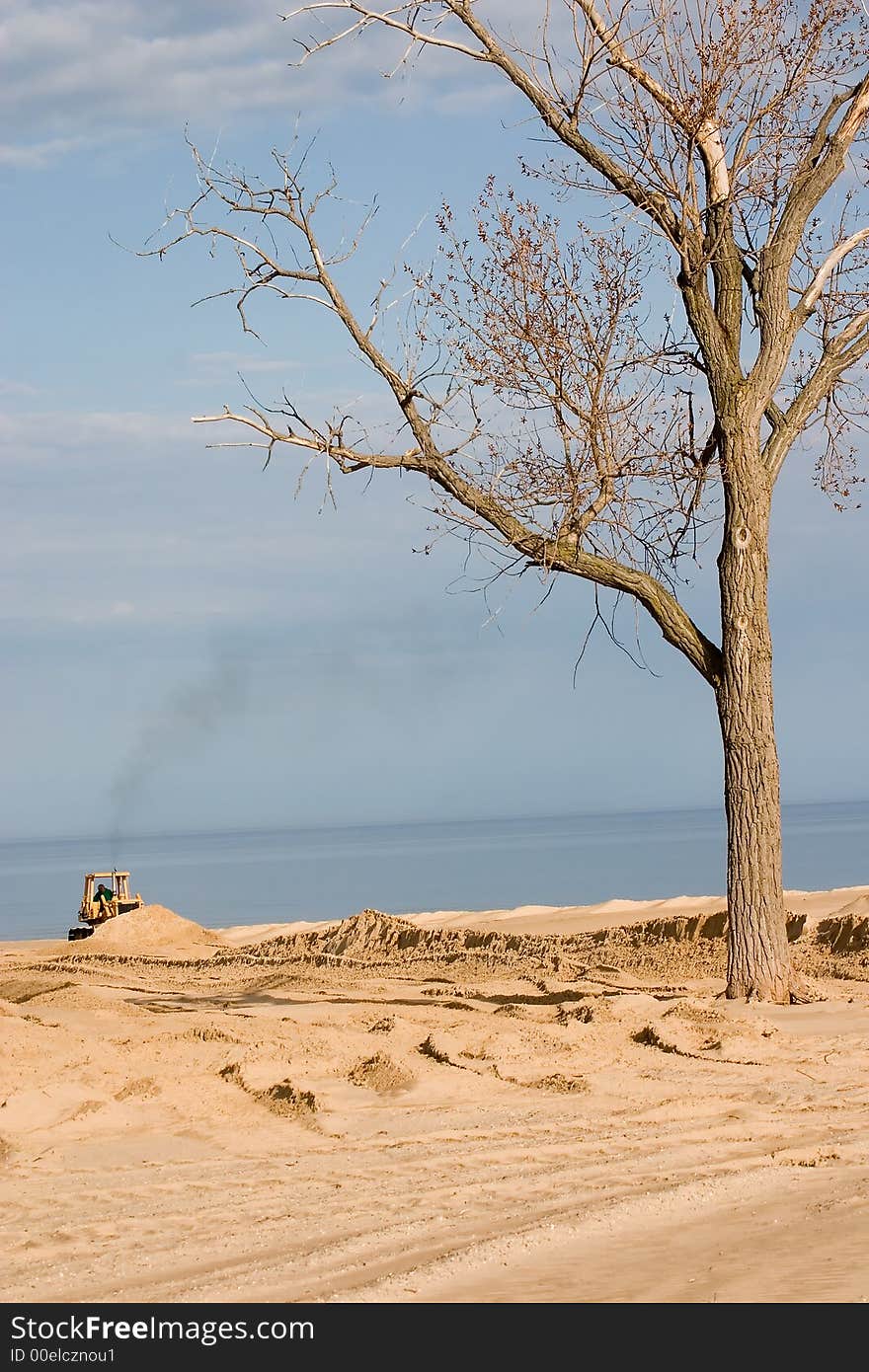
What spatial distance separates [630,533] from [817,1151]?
5214 millimetres

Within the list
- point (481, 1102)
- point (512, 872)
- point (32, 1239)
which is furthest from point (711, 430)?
point (512, 872)

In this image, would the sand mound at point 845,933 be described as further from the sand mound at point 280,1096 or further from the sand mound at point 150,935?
the sand mound at point 150,935

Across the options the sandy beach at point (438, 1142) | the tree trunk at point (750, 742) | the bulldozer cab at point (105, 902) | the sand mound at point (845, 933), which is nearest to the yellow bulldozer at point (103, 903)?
the bulldozer cab at point (105, 902)

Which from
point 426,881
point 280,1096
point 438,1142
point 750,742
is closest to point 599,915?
point 750,742

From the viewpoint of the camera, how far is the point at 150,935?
19219 mm

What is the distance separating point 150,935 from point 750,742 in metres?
12.0

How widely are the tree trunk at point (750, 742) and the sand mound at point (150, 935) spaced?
10.2 m

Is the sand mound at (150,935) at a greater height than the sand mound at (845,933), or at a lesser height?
lesser

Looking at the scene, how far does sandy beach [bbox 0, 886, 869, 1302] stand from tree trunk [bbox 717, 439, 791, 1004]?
0.36m

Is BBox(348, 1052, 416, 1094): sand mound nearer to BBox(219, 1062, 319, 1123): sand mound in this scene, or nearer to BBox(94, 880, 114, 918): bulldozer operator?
BBox(219, 1062, 319, 1123): sand mound

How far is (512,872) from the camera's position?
5006 centimetres

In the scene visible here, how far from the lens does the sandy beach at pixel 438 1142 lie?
409 cm

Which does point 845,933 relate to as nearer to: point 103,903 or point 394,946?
point 394,946

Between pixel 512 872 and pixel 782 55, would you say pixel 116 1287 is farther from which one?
pixel 512 872
